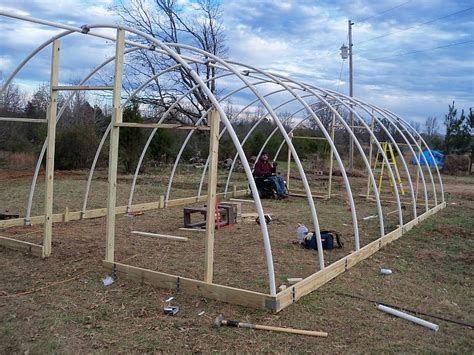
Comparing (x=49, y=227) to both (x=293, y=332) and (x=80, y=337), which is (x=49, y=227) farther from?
(x=293, y=332)

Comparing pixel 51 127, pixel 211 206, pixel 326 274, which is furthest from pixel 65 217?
pixel 326 274

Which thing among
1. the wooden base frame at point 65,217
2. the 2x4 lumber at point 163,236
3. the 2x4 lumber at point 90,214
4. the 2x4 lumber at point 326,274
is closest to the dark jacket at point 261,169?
the wooden base frame at point 65,217

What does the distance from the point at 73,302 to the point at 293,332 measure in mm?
2212

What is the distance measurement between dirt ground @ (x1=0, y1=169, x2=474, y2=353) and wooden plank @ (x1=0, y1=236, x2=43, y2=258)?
10 centimetres

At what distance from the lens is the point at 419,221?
32.6ft

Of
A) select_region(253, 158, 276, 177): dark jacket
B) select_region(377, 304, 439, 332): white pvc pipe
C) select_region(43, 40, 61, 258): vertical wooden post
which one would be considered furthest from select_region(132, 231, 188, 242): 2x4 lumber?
select_region(253, 158, 276, 177): dark jacket

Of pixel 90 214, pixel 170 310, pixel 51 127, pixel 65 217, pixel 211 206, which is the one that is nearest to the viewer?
pixel 170 310

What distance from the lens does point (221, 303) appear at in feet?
15.4

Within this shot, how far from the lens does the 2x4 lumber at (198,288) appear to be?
4539 mm

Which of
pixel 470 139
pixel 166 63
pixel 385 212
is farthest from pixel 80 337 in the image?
pixel 470 139

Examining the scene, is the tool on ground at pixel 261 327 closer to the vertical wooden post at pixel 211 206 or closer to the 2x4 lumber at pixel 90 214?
the vertical wooden post at pixel 211 206

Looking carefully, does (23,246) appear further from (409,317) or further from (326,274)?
(409,317)

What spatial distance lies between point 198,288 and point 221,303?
1.05 feet

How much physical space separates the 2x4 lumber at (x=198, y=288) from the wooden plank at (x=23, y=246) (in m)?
1.20
